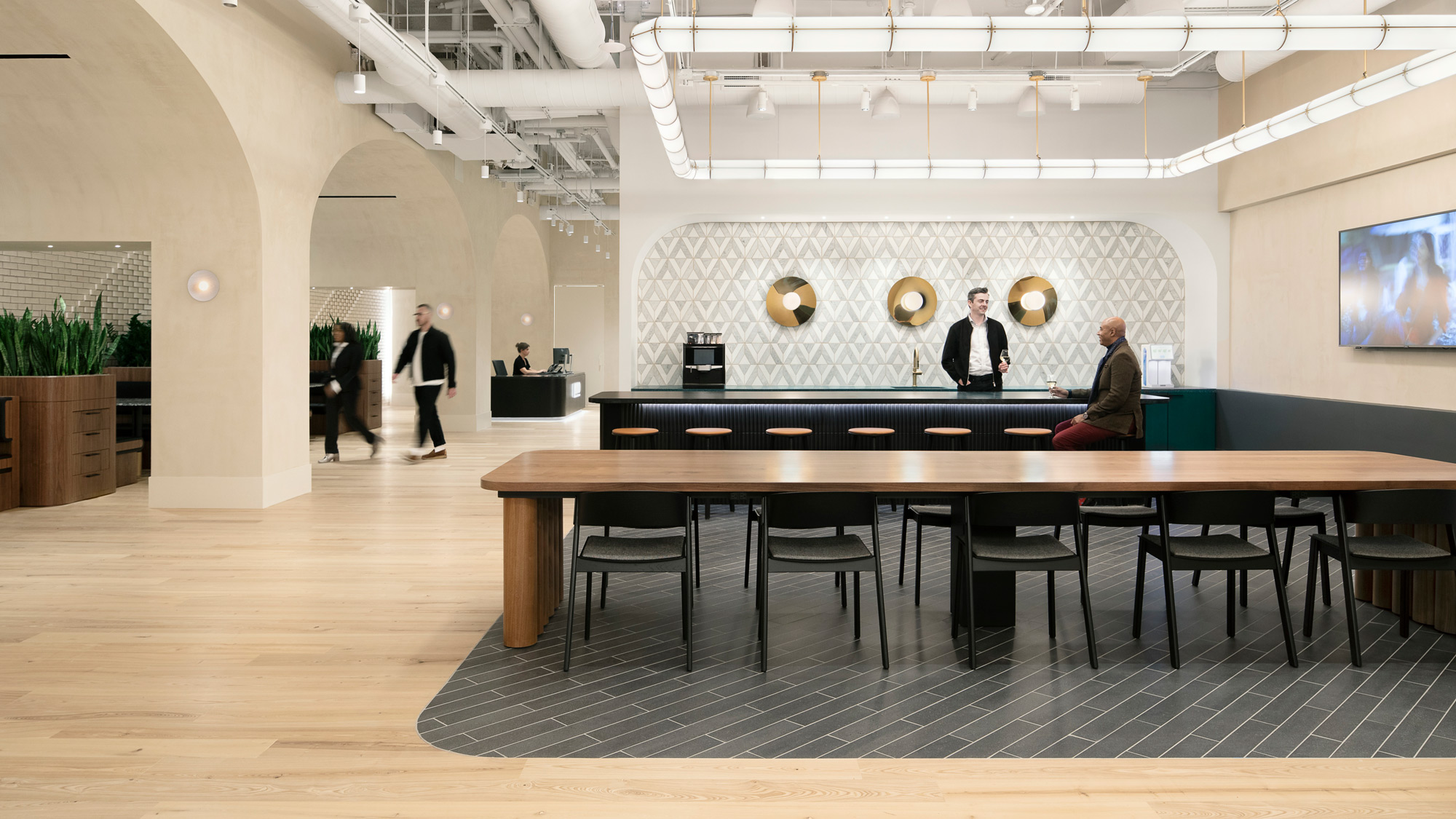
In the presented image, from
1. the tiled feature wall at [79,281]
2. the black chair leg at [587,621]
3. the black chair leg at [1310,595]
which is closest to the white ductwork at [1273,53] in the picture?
the black chair leg at [1310,595]

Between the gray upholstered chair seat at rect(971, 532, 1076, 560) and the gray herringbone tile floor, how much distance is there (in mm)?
463

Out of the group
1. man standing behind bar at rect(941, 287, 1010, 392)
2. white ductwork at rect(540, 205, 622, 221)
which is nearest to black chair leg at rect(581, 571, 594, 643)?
man standing behind bar at rect(941, 287, 1010, 392)

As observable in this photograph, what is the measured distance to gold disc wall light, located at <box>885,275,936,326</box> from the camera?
9781 millimetres

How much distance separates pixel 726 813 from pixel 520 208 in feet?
48.9

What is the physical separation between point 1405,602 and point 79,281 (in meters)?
13.8

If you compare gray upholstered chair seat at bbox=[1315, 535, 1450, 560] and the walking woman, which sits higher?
the walking woman

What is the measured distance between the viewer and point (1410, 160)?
22.1 ft

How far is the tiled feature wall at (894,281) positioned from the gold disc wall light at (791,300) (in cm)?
9

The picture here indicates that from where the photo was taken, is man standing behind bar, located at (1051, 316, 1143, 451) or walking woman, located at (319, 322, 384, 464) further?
walking woman, located at (319, 322, 384, 464)

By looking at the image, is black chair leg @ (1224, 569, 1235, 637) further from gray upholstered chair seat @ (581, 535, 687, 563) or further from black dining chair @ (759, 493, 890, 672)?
gray upholstered chair seat @ (581, 535, 687, 563)

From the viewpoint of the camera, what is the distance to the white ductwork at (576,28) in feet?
21.3

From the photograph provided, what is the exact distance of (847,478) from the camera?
374cm

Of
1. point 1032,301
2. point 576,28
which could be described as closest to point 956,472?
point 576,28

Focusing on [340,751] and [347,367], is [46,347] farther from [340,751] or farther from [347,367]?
[340,751]
